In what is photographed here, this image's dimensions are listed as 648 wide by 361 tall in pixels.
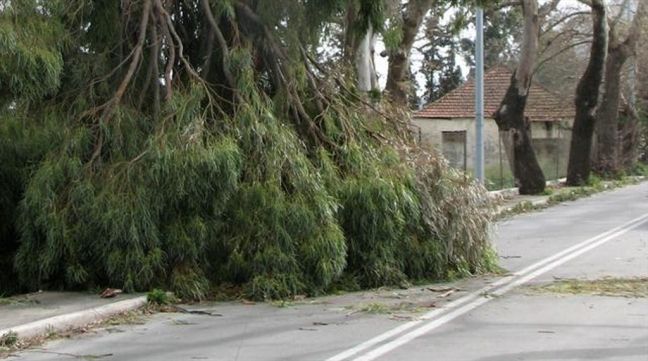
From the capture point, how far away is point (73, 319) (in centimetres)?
1004

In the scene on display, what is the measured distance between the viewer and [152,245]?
38.5ft

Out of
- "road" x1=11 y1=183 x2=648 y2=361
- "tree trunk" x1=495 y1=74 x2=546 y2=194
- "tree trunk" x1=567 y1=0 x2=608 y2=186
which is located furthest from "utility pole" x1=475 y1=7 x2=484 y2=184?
"road" x1=11 y1=183 x2=648 y2=361

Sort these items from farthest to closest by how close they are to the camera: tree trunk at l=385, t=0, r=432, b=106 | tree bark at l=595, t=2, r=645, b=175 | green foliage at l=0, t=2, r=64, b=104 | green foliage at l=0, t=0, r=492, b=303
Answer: tree bark at l=595, t=2, r=645, b=175 < tree trunk at l=385, t=0, r=432, b=106 < green foliage at l=0, t=0, r=492, b=303 < green foliage at l=0, t=2, r=64, b=104

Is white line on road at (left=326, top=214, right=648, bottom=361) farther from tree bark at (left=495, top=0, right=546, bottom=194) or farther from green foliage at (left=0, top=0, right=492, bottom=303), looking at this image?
tree bark at (left=495, top=0, right=546, bottom=194)

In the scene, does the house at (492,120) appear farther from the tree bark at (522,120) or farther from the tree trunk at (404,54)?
the tree trunk at (404,54)

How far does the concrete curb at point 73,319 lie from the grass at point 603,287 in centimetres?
519

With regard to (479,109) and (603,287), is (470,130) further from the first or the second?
(603,287)

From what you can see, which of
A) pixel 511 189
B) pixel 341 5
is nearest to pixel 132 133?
pixel 341 5

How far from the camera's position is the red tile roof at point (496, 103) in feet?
162

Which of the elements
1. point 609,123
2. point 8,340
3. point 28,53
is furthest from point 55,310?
point 609,123

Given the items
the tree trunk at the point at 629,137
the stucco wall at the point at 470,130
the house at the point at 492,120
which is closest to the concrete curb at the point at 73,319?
the house at the point at 492,120

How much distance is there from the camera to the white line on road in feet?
29.1

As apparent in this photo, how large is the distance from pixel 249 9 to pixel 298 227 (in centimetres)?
362

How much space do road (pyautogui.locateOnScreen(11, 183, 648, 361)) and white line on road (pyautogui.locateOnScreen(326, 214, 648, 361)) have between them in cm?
1
